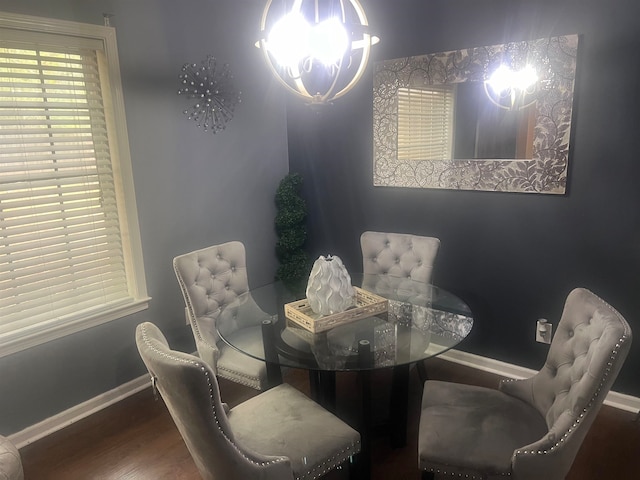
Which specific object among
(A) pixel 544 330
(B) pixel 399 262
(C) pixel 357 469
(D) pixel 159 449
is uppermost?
(B) pixel 399 262

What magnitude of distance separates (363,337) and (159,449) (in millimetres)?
1316

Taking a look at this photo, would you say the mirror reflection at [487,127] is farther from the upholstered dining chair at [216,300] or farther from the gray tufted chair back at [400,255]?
the upholstered dining chair at [216,300]

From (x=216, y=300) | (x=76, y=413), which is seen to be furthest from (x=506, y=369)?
(x=76, y=413)

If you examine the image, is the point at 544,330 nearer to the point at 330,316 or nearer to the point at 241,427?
the point at 330,316

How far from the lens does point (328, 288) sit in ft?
6.91

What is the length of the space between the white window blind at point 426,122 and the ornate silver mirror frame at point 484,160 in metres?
0.04

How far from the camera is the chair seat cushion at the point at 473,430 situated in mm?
1654

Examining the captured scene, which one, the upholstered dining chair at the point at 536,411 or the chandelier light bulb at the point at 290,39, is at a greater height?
the chandelier light bulb at the point at 290,39

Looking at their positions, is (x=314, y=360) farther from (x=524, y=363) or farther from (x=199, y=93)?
(x=199, y=93)

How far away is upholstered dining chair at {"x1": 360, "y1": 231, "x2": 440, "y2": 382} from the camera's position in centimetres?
272

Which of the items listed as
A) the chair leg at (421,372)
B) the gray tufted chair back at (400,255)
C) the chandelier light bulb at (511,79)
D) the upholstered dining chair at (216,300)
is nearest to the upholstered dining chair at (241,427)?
the upholstered dining chair at (216,300)

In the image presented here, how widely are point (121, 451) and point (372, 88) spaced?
2.77 m

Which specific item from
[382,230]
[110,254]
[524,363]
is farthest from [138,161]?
[524,363]

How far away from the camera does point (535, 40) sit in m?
2.57
